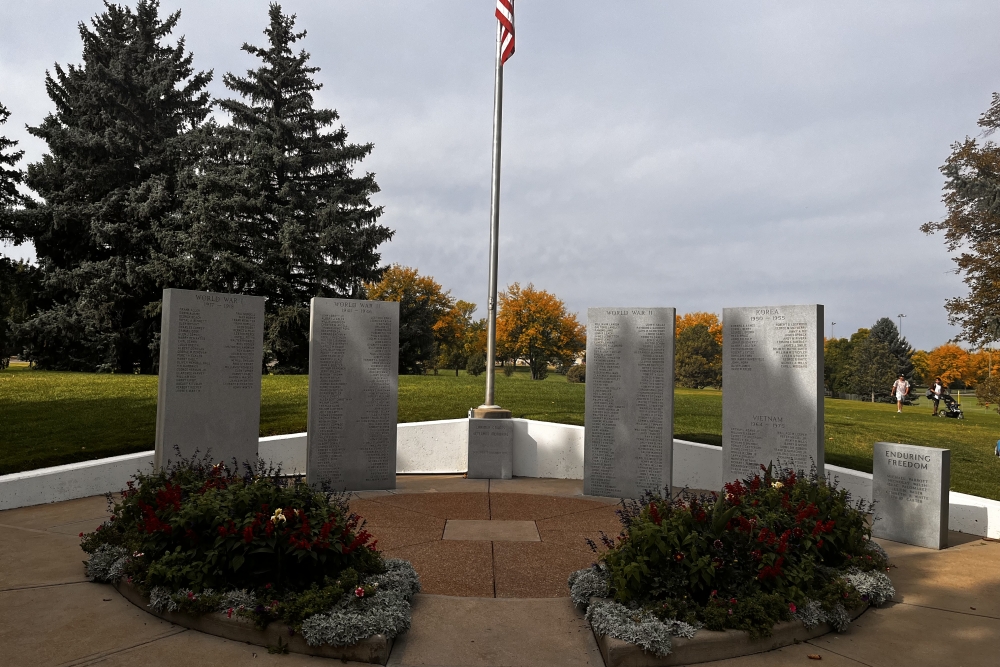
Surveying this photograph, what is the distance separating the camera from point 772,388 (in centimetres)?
852

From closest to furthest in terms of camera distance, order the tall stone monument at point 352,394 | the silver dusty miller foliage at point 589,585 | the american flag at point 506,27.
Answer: the silver dusty miller foliage at point 589,585 → the tall stone monument at point 352,394 → the american flag at point 506,27

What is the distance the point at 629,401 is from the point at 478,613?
203 inches

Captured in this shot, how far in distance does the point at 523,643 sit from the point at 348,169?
28272 mm

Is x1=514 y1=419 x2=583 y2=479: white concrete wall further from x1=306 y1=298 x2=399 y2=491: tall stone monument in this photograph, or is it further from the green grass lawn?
the green grass lawn

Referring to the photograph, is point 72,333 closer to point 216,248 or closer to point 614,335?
point 216,248

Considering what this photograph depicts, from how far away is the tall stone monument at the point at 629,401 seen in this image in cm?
932

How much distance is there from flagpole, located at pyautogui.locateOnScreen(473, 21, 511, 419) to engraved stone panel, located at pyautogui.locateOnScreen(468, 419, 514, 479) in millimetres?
271

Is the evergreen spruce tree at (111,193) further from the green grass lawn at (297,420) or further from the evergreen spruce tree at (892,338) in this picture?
the evergreen spruce tree at (892,338)

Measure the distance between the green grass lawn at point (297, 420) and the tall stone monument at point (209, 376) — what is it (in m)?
2.81

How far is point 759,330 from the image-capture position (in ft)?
28.6

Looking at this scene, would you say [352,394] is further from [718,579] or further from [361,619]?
[718,579]

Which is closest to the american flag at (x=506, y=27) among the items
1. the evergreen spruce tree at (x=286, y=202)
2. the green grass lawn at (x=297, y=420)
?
the green grass lawn at (x=297, y=420)

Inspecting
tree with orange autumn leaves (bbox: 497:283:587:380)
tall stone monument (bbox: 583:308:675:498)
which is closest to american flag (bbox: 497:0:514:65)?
tall stone monument (bbox: 583:308:675:498)

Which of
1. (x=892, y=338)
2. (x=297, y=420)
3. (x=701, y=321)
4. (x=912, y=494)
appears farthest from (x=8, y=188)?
(x=892, y=338)
